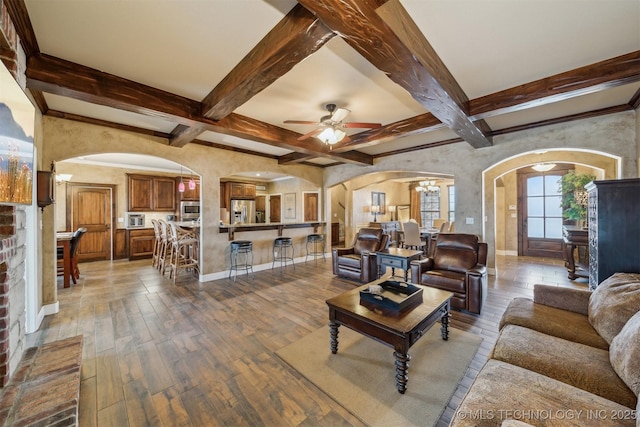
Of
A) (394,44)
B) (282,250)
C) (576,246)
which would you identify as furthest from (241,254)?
(576,246)

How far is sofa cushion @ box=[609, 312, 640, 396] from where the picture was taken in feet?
3.87

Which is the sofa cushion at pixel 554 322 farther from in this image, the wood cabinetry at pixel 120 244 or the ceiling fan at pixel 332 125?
the wood cabinetry at pixel 120 244

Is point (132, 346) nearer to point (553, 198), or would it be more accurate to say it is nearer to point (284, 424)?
point (284, 424)

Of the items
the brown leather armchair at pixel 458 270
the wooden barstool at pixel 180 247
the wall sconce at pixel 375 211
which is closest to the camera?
the brown leather armchair at pixel 458 270

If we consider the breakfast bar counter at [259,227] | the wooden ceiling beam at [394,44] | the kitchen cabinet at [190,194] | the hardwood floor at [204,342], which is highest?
the wooden ceiling beam at [394,44]

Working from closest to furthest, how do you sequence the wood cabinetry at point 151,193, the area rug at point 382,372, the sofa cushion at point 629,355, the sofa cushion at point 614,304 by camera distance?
the sofa cushion at point 629,355
the sofa cushion at point 614,304
the area rug at point 382,372
the wood cabinetry at point 151,193

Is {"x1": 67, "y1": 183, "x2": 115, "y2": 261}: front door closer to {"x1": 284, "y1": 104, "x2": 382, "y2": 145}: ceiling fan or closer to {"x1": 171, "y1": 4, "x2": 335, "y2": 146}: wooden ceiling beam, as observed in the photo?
{"x1": 171, "y1": 4, "x2": 335, "y2": 146}: wooden ceiling beam

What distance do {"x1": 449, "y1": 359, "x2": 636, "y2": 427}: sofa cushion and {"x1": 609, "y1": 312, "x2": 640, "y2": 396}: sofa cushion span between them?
0.21 metres

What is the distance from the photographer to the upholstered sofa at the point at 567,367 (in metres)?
1.06

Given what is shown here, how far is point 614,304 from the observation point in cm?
167

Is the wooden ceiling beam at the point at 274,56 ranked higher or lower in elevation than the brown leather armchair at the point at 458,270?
higher

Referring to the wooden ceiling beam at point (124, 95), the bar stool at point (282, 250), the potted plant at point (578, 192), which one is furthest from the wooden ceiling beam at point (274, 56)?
the potted plant at point (578, 192)

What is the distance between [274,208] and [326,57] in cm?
884

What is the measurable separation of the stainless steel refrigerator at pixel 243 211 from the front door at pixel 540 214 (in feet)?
29.2
